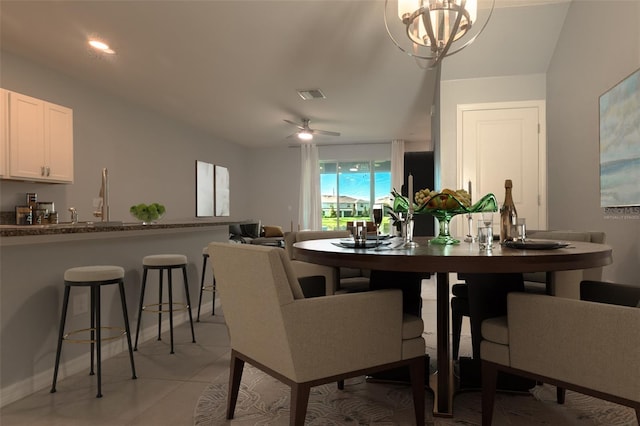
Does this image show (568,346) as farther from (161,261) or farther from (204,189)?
(204,189)

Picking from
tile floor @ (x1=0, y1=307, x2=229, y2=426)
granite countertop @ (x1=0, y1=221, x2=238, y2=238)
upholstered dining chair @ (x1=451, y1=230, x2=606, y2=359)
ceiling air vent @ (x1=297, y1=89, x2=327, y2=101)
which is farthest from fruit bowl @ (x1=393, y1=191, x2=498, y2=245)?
ceiling air vent @ (x1=297, y1=89, x2=327, y2=101)

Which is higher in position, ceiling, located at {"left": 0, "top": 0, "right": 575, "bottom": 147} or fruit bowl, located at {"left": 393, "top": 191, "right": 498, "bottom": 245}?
ceiling, located at {"left": 0, "top": 0, "right": 575, "bottom": 147}

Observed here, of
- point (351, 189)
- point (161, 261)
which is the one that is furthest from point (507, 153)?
point (351, 189)

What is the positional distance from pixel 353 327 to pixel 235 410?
91 centimetres

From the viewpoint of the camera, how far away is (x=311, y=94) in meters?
5.67

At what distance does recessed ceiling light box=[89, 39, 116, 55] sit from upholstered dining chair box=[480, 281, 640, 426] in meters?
4.12

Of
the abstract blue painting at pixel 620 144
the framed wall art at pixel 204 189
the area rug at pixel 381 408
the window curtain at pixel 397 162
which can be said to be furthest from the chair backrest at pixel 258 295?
the window curtain at pixel 397 162

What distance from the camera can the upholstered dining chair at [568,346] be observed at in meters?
1.28

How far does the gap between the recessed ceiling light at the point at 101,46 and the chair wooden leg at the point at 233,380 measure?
11.4 feet

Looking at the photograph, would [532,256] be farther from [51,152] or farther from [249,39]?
[51,152]

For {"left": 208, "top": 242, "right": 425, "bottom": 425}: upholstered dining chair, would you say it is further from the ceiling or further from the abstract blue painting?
the ceiling

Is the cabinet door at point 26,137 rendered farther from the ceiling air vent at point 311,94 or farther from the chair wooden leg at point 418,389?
the chair wooden leg at point 418,389

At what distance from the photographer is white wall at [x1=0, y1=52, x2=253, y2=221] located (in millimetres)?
4422

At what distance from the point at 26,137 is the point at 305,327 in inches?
153
